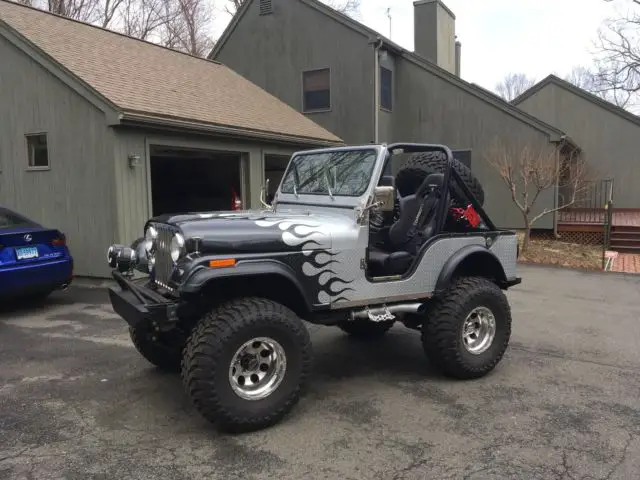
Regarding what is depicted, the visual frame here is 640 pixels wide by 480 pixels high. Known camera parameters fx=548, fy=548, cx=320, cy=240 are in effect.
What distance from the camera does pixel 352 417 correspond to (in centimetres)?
387

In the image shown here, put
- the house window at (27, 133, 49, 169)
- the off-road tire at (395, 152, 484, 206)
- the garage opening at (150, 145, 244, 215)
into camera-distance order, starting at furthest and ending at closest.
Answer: the garage opening at (150, 145, 244, 215) → the house window at (27, 133, 49, 169) → the off-road tire at (395, 152, 484, 206)

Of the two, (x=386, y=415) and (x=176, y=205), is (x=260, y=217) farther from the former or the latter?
(x=176, y=205)

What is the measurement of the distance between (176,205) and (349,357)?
40.7ft

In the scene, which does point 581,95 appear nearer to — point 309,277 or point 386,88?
point 386,88

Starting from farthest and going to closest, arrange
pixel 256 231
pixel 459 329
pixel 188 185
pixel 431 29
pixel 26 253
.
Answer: pixel 431 29 → pixel 188 185 → pixel 26 253 → pixel 459 329 → pixel 256 231

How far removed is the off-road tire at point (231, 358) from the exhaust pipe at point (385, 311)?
64 cm

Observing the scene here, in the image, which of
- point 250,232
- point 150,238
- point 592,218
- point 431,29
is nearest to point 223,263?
point 250,232

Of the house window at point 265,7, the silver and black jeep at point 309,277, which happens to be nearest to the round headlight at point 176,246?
the silver and black jeep at point 309,277

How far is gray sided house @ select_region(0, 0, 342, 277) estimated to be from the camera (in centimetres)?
880

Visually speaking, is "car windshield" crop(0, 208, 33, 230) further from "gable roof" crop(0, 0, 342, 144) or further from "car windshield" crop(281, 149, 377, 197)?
"car windshield" crop(281, 149, 377, 197)

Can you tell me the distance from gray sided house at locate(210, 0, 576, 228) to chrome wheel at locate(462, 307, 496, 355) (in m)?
11.1

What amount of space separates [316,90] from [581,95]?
9.20 meters

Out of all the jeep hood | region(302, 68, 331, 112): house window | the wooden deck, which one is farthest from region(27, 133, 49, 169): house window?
the wooden deck

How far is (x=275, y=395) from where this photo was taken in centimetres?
366
